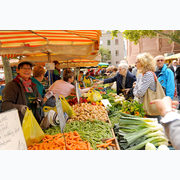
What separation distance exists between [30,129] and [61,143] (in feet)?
1.52

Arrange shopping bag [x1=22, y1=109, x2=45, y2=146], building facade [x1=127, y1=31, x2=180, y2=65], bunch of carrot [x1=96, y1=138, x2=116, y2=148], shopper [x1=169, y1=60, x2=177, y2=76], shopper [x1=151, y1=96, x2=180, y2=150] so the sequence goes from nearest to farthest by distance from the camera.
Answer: shopper [x1=151, y1=96, x2=180, y2=150]
shopping bag [x1=22, y1=109, x2=45, y2=146]
bunch of carrot [x1=96, y1=138, x2=116, y2=148]
shopper [x1=169, y1=60, x2=177, y2=76]
building facade [x1=127, y1=31, x2=180, y2=65]

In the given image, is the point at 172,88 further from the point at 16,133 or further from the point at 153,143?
the point at 16,133

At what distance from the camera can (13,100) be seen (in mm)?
2252

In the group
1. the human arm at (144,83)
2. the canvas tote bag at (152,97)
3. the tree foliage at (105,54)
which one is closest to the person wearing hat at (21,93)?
the human arm at (144,83)

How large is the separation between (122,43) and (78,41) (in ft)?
143

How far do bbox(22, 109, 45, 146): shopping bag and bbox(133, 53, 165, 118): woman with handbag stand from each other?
1862mm

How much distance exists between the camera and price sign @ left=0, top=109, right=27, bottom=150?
4.50ft

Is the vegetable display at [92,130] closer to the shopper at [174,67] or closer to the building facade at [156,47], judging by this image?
the shopper at [174,67]

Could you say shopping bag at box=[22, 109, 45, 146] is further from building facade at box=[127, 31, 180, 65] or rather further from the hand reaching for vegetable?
building facade at box=[127, 31, 180, 65]

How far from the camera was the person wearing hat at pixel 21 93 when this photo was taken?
2.21 meters

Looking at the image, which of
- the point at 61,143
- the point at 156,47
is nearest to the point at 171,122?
the point at 61,143

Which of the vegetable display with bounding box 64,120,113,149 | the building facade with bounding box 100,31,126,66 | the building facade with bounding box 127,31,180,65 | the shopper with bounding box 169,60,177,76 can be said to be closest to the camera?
the vegetable display with bounding box 64,120,113,149

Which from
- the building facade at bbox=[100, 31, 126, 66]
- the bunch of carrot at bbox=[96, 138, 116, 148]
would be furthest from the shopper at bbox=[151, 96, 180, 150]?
the building facade at bbox=[100, 31, 126, 66]

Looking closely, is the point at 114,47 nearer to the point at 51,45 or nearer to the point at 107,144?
the point at 51,45
